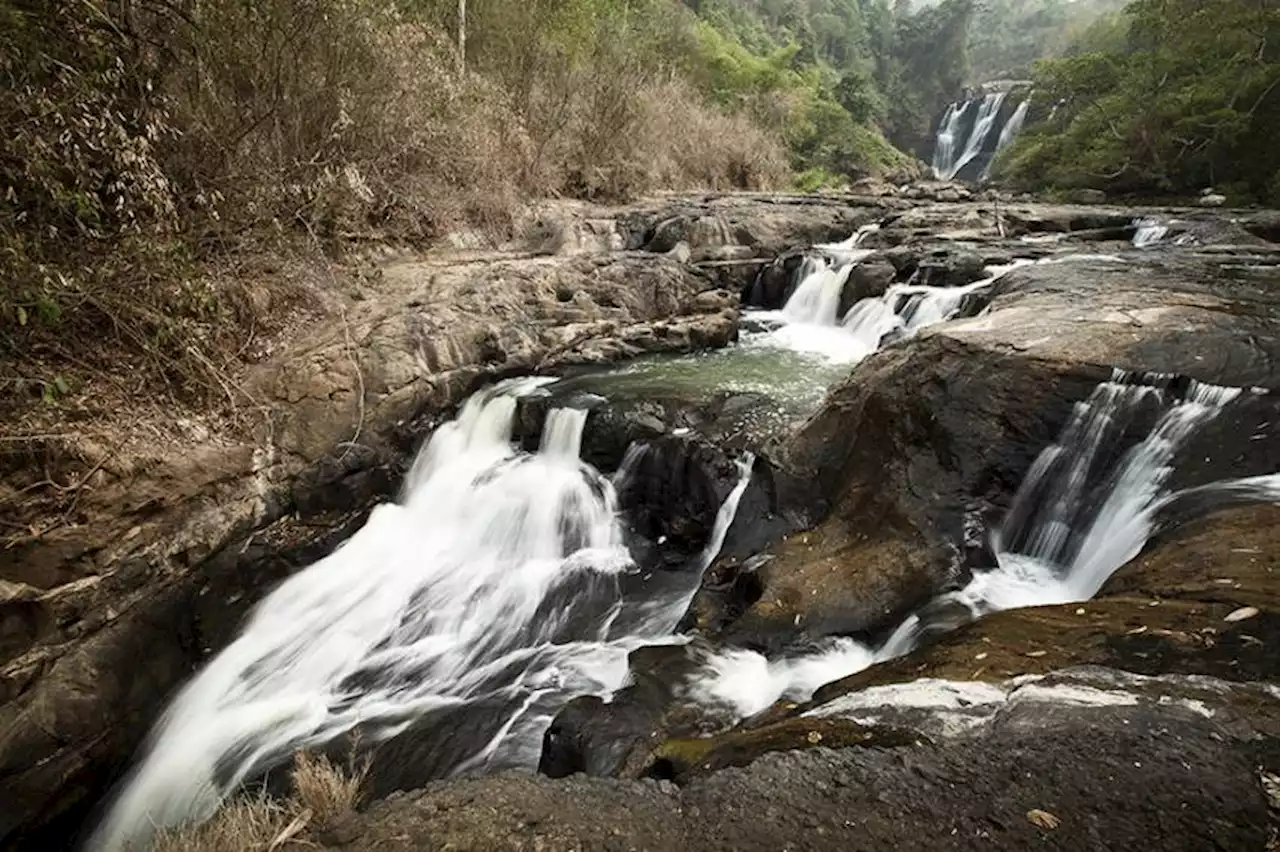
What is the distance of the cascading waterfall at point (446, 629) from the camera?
457 cm

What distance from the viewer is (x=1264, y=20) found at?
12.1 meters

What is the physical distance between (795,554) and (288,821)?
3746mm

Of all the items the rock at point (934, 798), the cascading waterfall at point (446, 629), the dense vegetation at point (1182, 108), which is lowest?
the cascading waterfall at point (446, 629)

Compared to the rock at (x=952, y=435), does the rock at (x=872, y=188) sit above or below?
above

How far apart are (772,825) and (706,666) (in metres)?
2.20

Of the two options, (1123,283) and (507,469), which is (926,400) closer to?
(1123,283)

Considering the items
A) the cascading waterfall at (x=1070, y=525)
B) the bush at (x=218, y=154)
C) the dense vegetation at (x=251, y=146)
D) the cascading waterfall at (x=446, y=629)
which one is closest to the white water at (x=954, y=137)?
the dense vegetation at (x=251, y=146)

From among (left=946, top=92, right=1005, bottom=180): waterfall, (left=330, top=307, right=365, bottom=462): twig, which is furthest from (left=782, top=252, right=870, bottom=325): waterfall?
(left=946, top=92, right=1005, bottom=180): waterfall

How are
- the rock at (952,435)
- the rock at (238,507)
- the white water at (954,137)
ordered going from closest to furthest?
the rock at (238,507) → the rock at (952,435) → the white water at (954,137)

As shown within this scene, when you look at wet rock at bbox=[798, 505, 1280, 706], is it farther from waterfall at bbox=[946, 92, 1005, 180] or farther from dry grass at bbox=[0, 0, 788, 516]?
waterfall at bbox=[946, 92, 1005, 180]

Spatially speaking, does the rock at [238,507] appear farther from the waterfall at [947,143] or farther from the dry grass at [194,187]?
the waterfall at [947,143]

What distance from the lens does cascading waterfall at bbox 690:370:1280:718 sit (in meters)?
3.98

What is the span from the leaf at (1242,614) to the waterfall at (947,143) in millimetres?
35912

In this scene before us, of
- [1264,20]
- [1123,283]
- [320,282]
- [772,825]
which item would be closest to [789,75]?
[1264,20]
